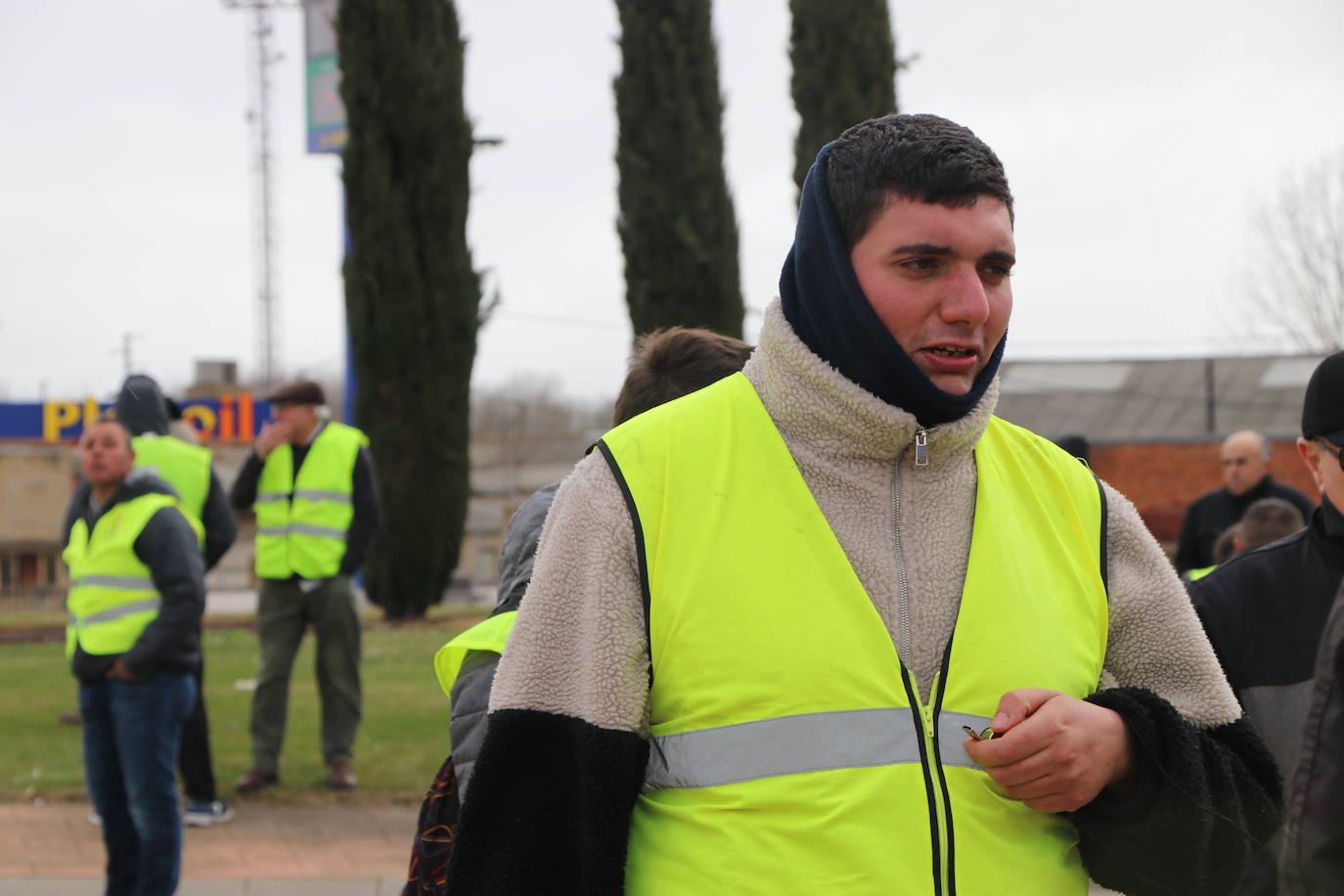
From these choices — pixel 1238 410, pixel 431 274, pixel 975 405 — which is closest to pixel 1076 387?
pixel 1238 410

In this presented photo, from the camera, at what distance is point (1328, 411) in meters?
3.26

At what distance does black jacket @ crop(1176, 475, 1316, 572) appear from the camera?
8039mm

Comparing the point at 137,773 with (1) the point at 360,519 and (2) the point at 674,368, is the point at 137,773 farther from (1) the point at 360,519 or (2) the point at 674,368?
(2) the point at 674,368

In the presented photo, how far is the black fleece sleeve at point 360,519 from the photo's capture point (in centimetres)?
827

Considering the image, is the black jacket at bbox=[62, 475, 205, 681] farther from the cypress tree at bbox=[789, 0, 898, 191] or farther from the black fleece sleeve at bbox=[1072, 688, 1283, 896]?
the cypress tree at bbox=[789, 0, 898, 191]

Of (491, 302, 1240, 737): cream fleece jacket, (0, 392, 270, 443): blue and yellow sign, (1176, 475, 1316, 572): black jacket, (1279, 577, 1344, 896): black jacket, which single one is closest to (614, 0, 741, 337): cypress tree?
(1176, 475, 1316, 572): black jacket

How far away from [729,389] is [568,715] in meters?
0.53

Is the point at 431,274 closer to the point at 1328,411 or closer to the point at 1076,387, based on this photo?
the point at 1076,387

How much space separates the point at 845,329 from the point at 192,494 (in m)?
5.92

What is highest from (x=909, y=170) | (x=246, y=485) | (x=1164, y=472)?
(x=909, y=170)

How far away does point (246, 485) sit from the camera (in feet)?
27.6

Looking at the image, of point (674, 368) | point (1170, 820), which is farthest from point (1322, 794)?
point (674, 368)

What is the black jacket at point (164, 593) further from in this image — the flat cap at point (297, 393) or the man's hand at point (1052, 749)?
the man's hand at point (1052, 749)

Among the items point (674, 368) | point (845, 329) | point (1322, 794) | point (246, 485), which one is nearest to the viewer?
point (1322, 794)
